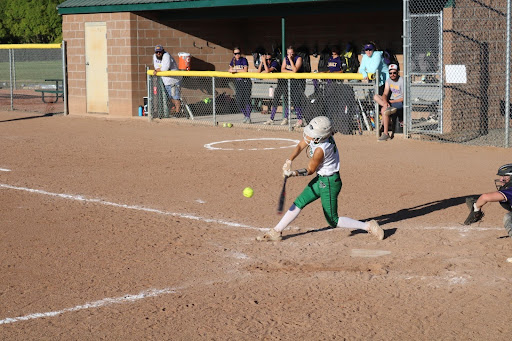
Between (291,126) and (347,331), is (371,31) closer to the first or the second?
(291,126)

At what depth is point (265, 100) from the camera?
71.5 ft

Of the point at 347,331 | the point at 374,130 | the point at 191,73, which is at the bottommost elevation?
the point at 347,331

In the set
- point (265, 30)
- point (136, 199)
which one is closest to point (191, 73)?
point (265, 30)

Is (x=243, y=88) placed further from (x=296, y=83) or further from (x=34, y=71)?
(x=34, y=71)

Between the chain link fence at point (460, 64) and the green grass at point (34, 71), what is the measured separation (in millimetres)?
23237

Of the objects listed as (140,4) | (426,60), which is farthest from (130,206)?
(140,4)

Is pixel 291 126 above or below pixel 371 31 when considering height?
below

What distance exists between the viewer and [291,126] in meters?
18.2

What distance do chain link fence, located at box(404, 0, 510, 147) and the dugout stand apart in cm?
309

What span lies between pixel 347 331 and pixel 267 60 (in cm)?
1432

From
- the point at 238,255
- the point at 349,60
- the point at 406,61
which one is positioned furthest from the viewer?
the point at 349,60

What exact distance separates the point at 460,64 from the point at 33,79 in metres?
27.4

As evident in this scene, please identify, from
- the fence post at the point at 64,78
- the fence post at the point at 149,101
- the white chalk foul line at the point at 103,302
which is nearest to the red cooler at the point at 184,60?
the fence post at the point at 149,101

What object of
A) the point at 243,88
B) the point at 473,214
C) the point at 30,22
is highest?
the point at 30,22
